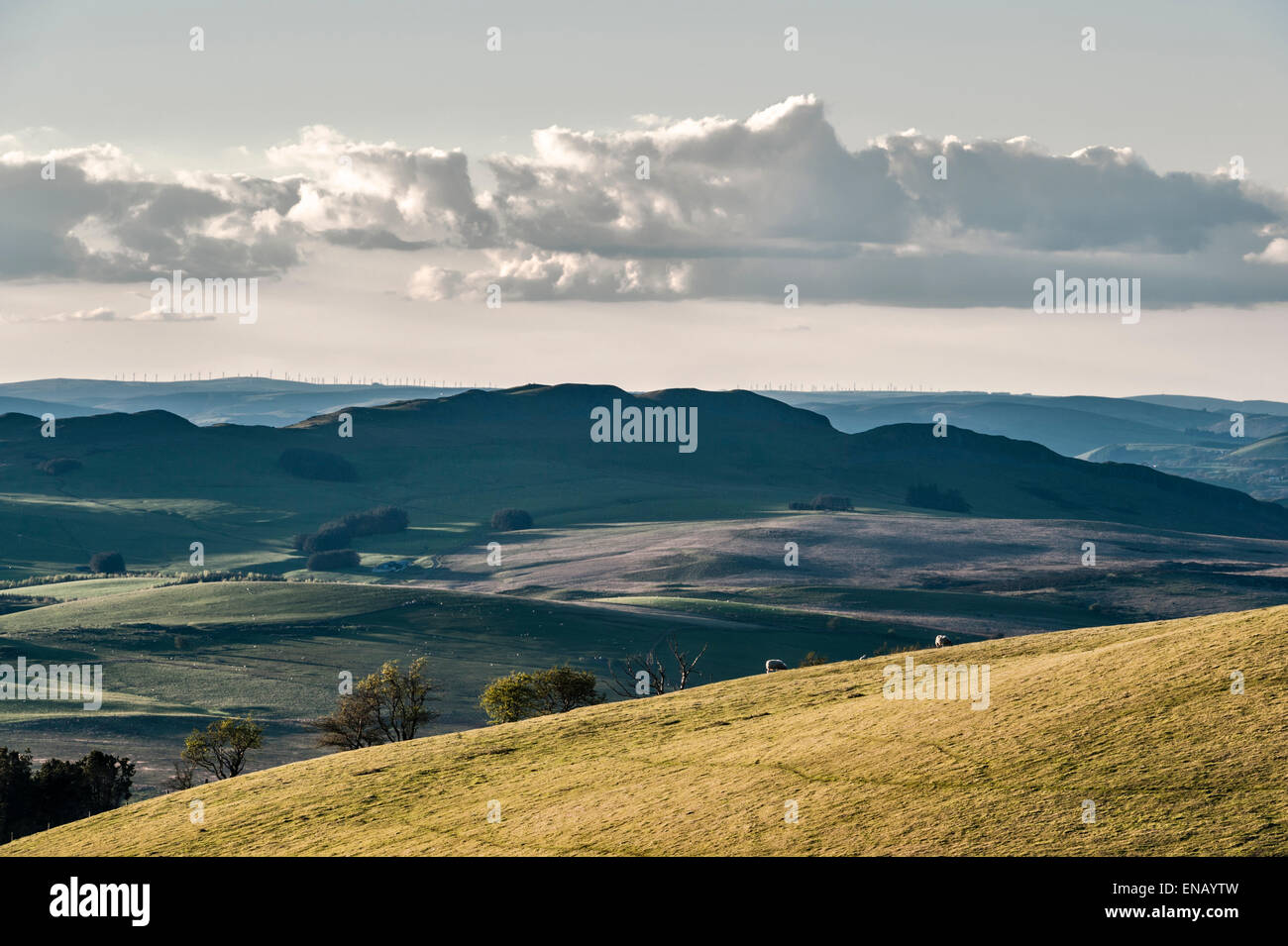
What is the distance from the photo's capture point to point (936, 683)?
52.1 m

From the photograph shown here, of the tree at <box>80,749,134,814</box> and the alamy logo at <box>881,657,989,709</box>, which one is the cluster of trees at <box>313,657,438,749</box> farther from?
the alamy logo at <box>881,657,989,709</box>

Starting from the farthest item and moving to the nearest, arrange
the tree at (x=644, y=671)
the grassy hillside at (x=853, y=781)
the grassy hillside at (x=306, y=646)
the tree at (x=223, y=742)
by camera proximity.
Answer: the tree at (x=644, y=671) → the grassy hillside at (x=306, y=646) → the tree at (x=223, y=742) → the grassy hillside at (x=853, y=781)

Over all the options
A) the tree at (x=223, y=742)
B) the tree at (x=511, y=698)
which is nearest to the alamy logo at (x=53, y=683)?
A: the tree at (x=223, y=742)

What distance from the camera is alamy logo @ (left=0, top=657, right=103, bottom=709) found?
5285 inches

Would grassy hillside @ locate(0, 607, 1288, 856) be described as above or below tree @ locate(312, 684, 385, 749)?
above

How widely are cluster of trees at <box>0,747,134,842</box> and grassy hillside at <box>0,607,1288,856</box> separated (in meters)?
19.0

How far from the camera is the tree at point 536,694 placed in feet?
262

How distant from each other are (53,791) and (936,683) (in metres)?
50.7

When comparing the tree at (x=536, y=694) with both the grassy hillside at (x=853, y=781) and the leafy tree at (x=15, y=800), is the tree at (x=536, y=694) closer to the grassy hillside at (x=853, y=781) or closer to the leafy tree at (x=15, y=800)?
the grassy hillside at (x=853, y=781)

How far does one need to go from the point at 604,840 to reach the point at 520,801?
8035 mm
